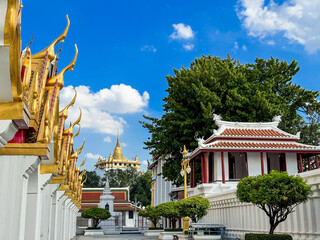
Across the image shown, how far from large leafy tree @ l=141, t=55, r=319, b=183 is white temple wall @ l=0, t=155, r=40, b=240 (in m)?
20.3

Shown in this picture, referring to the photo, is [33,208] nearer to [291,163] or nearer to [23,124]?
[23,124]

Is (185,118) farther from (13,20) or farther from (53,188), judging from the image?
(13,20)

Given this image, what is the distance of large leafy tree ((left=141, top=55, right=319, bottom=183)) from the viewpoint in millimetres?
26844

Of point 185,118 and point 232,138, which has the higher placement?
point 185,118


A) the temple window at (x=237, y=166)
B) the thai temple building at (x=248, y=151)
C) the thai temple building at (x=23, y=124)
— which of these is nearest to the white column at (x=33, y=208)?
the thai temple building at (x=23, y=124)

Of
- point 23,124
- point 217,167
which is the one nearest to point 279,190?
point 23,124

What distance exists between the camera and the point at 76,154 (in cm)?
1520

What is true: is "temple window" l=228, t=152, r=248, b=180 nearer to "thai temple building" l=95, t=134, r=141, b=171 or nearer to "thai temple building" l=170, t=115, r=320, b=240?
"thai temple building" l=170, t=115, r=320, b=240

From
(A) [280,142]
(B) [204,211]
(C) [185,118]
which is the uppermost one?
(C) [185,118]

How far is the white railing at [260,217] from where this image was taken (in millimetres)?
9602

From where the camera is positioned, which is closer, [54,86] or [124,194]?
[54,86]

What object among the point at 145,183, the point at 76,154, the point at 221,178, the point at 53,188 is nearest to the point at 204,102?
the point at 221,178

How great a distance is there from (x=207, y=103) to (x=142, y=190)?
4825 cm

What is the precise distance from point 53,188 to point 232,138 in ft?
48.8
